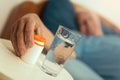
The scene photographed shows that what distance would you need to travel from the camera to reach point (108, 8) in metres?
2.48

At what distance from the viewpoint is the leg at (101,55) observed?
2.01 meters

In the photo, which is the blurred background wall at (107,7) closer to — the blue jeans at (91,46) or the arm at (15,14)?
the blue jeans at (91,46)

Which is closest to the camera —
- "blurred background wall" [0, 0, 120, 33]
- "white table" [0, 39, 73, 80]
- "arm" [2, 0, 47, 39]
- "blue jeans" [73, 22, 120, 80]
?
"white table" [0, 39, 73, 80]

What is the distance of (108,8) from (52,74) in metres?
1.72

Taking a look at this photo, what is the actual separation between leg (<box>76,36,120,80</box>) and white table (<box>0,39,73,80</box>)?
112cm

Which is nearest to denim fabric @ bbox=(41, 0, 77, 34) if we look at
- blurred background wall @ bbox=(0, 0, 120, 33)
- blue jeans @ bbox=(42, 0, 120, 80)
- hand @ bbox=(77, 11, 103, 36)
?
blue jeans @ bbox=(42, 0, 120, 80)

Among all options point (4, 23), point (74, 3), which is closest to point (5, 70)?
point (4, 23)

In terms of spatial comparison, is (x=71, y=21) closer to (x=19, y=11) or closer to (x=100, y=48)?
(x=100, y=48)

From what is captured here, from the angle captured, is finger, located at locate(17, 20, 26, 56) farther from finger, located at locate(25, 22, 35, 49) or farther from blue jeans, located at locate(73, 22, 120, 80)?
blue jeans, located at locate(73, 22, 120, 80)

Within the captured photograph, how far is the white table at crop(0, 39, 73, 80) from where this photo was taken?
72 cm

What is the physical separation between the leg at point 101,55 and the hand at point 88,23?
0.40 feet

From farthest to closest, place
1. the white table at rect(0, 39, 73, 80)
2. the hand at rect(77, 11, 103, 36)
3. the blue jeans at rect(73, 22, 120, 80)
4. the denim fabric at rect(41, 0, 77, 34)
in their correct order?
the hand at rect(77, 11, 103, 36) → the blue jeans at rect(73, 22, 120, 80) → the denim fabric at rect(41, 0, 77, 34) → the white table at rect(0, 39, 73, 80)

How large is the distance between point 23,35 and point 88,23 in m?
1.41

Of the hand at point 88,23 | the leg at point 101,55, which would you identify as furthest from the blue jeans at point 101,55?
the hand at point 88,23
